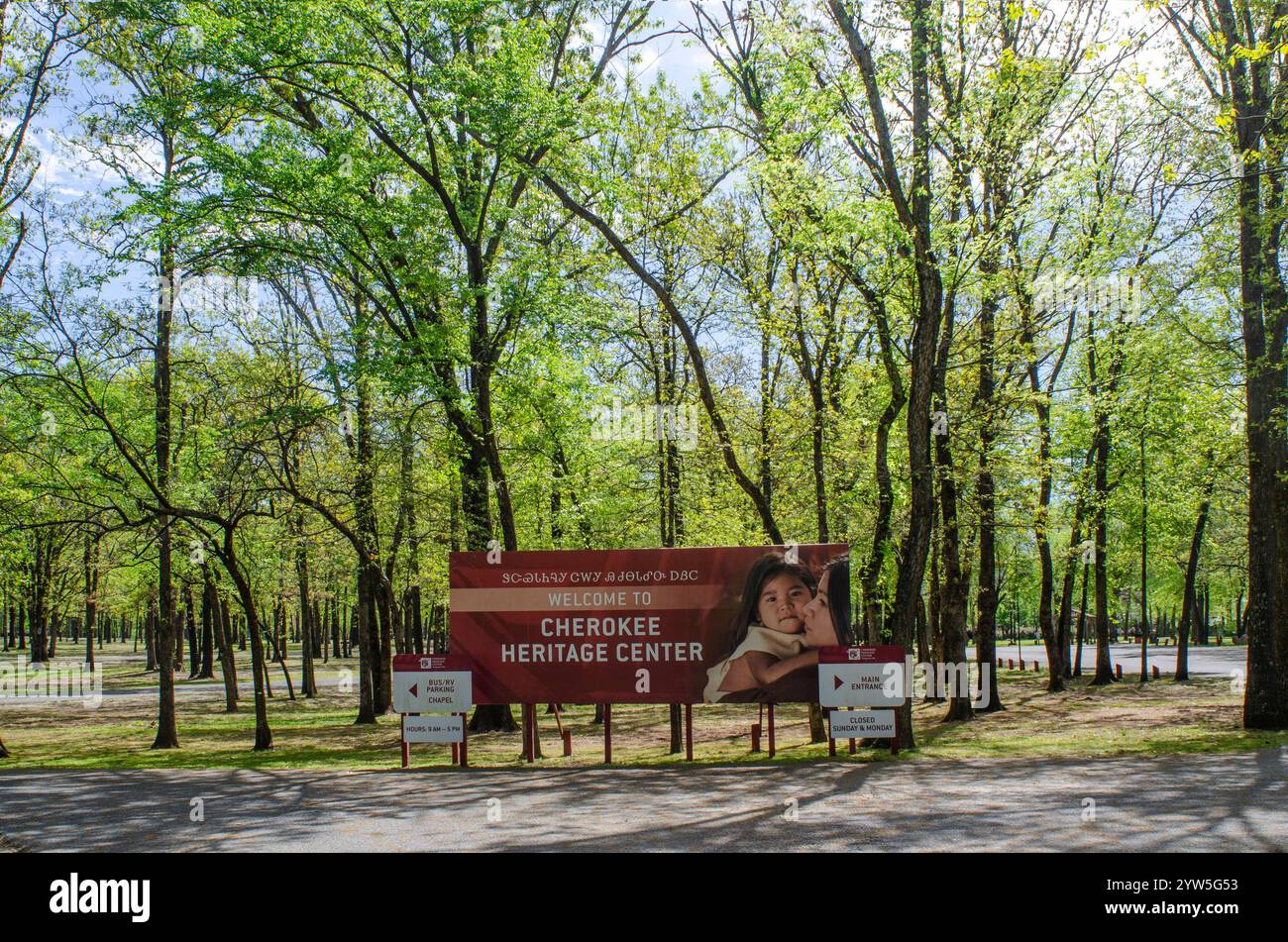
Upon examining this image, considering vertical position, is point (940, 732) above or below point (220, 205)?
below

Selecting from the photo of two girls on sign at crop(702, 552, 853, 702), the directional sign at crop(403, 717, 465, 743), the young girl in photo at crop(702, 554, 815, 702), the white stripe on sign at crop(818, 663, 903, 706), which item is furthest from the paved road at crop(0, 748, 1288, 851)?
the young girl in photo at crop(702, 554, 815, 702)

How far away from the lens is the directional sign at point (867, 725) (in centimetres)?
1397

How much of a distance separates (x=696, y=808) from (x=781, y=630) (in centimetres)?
494

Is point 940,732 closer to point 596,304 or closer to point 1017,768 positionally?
point 1017,768

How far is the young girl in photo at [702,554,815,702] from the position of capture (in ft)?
47.7

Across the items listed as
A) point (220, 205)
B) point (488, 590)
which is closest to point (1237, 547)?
point (488, 590)

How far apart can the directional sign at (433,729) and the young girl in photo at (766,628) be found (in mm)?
3828

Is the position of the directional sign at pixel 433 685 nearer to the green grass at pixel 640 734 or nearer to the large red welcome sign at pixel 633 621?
the large red welcome sign at pixel 633 621

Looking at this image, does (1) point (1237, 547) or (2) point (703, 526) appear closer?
(2) point (703, 526)

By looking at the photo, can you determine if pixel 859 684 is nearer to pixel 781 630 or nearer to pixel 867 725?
pixel 867 725

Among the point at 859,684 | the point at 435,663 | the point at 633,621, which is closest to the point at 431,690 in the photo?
the point at 435,663

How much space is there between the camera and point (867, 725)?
46.0 ft

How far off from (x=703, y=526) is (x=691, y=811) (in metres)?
14.2

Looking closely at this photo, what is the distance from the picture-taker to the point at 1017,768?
12.5m
